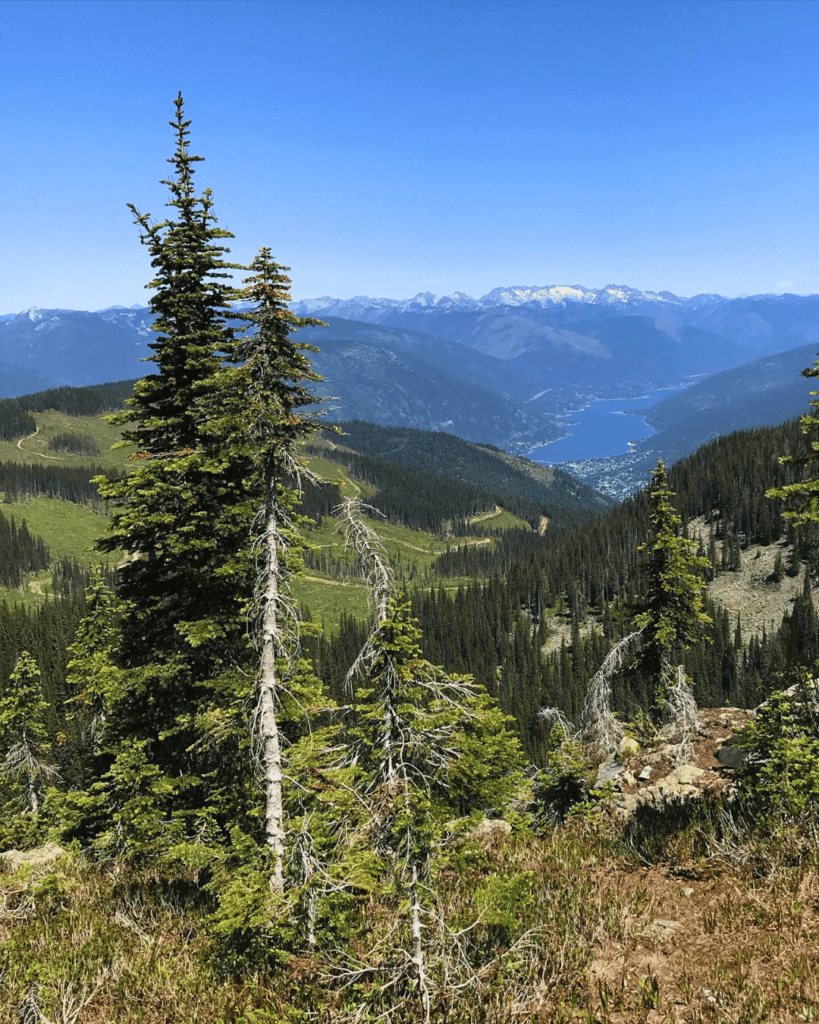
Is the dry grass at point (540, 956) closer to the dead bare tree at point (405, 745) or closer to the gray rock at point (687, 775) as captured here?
the dead bare tree at point (405, 745)

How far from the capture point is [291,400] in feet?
35.4

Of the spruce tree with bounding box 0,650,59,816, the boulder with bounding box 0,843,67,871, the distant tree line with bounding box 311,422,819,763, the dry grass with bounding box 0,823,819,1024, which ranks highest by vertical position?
the dry grass with bounding box 0,823,819,1024

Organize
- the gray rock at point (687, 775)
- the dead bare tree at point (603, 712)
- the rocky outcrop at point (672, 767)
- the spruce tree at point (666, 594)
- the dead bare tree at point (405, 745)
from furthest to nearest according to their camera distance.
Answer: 1. the spruce tree at point (666, 594)
2. the dead bare tree at point (603, 712)
3. the gray rock at point (687, 775)
4. the rocky outcrop at point (672, 767)
5. the dead bare tree at point (405, 745)

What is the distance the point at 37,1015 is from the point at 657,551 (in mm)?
24909

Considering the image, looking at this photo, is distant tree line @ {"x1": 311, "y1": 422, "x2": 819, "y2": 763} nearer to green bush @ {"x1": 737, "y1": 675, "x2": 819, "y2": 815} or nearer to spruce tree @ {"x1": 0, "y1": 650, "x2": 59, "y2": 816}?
spruce tree @ {"x1": 0, "y1": 650, "x2": 59, "y2": 816}

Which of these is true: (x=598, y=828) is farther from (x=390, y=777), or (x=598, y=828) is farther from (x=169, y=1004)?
(x=169, y=1004)

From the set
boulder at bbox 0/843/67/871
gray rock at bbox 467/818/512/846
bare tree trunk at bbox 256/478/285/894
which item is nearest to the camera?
bare tree trunk at bbox 256/478/285/894

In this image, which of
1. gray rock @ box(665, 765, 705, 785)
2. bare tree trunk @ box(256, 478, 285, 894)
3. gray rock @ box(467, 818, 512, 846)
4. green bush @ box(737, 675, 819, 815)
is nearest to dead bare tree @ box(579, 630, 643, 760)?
gray rock @ box(665, 765, 705, 785)

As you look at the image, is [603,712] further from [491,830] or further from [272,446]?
[272,446]

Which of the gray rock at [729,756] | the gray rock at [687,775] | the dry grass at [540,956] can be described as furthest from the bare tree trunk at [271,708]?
the gray rock at [729,756]

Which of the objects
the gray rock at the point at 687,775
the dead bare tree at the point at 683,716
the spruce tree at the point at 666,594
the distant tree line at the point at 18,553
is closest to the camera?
the gray rock at the point at 687,775

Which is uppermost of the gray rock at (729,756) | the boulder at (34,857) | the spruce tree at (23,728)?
the gray rock at (729,756)

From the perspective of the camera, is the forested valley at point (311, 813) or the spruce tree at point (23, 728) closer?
the forested valley at point (311, 813)

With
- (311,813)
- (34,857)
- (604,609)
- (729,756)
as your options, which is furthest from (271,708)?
(604,609)
